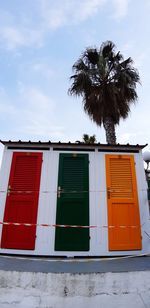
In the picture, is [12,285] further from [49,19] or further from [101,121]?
[101,121]

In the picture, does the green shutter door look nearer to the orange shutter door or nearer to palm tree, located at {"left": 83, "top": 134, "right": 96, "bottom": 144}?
the orange shutter door

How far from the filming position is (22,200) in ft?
15.6

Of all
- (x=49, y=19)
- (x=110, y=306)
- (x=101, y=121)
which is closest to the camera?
(x=110, y=306)

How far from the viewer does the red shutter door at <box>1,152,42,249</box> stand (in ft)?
14.8

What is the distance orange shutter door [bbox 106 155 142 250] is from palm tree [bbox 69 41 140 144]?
4.49 metres

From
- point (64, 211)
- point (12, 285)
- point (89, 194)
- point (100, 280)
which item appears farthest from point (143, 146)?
point (12, 285)

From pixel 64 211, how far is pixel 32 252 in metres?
1.16

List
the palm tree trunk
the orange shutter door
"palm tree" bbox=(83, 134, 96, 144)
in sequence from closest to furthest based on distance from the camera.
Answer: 1. the orange shutter door
2. the palm tree trunk
3. "palm tree" bbox=(83, 134, 96, 144)

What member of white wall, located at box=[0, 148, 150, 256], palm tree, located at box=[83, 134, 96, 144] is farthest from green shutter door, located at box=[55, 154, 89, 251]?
palm tree, located at box=[83, 134, 96, 144]

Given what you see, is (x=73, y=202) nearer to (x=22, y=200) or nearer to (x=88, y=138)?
(x=22, y=200)

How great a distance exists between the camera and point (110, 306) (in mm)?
2773

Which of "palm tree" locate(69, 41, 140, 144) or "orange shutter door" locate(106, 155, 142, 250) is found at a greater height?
"palm tree" locate(69, 41, 140, 144)

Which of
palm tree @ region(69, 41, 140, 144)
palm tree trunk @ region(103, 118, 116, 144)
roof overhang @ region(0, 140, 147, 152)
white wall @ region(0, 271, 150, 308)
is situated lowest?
white wall @ region(0, 271, 150, 308)

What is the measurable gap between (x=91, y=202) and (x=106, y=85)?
687cm
